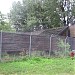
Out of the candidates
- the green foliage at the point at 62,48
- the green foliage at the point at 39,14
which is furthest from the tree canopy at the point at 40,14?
the green foliage at the point at 62,48

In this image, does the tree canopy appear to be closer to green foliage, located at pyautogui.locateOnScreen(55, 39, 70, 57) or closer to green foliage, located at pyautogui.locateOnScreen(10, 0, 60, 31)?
green foliage, located at pyautogui.locateOnScreen(10, 0, 60, 31)

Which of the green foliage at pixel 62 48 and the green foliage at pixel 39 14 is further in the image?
the green foliage at pixel 39 14

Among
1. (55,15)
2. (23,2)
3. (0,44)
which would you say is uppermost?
(23,2)

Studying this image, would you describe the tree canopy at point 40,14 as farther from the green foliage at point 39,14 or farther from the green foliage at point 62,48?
the green foliage at point 62,48

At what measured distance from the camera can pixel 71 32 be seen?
3438cm

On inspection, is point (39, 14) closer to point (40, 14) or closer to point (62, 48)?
point (40, 14)

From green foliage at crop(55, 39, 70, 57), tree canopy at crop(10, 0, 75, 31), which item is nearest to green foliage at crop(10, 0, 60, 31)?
tree canopy at crop(10, 0, 75, 31)

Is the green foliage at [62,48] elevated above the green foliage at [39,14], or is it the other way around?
the green foliage at [39,14]

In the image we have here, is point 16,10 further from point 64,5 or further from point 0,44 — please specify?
point 0,44

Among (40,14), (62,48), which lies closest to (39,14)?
(40,14)

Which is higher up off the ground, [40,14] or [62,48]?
[40,14]

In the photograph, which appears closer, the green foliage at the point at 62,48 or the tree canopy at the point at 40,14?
the green foliage at the point at 62,48

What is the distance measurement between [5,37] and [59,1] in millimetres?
30467

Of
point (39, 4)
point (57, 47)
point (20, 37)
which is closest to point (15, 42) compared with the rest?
point (20, 37)
